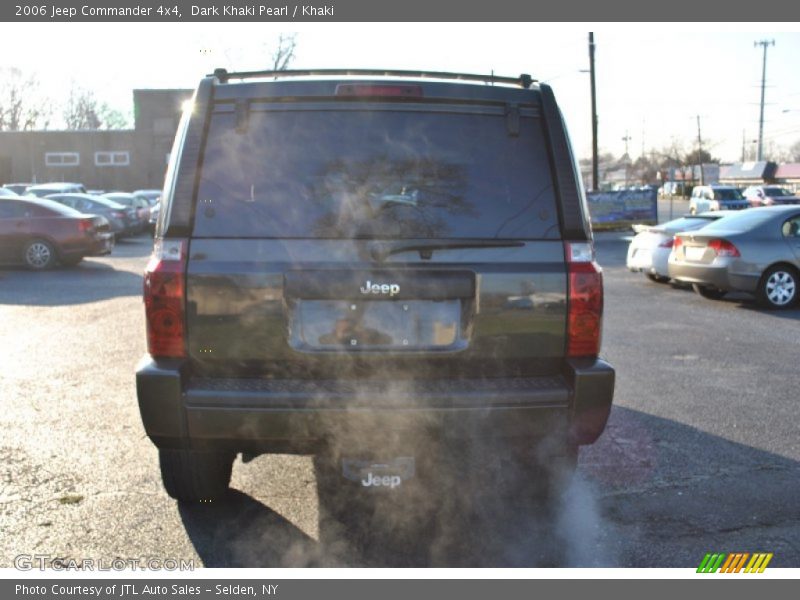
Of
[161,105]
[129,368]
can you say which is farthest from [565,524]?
[161,105]

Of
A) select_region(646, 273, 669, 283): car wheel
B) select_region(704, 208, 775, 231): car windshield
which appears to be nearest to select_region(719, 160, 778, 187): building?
select_region(646, 273, 669, 283): car wheel

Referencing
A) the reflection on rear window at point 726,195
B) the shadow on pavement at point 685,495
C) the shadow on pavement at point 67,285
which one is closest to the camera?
the shadow on pavement at point 685,495

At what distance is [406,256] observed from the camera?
3.45 meters

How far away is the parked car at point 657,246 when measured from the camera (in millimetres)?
14477

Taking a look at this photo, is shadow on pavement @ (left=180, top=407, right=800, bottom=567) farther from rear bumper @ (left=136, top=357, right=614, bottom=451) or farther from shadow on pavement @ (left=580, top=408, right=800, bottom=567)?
rear bumper @ (left=136, top=357, right=614, bottom=451)

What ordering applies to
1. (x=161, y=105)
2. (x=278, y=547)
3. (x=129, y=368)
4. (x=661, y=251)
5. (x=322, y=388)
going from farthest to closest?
1. (x=161, y=105)
2. (x=661, y=251)
3. (x=129, y=368)
4. (x=278, y=547)
5. (x=322, y=388)

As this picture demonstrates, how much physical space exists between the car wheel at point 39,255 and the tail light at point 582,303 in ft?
48.9

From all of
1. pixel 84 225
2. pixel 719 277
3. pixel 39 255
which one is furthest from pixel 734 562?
pixel 39 255

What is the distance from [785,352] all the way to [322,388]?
6771 mm

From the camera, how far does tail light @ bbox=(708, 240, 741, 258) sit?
1168 centimetres

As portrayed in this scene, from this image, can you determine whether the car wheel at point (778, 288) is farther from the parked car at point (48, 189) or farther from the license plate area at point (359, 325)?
the parked car at point (48, 189)

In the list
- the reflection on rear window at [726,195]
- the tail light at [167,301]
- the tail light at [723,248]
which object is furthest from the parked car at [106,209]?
the reflection on rear window at [726,195]

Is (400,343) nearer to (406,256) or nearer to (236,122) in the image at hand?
(406,256)

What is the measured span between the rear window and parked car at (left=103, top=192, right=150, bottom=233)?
24.1 m
